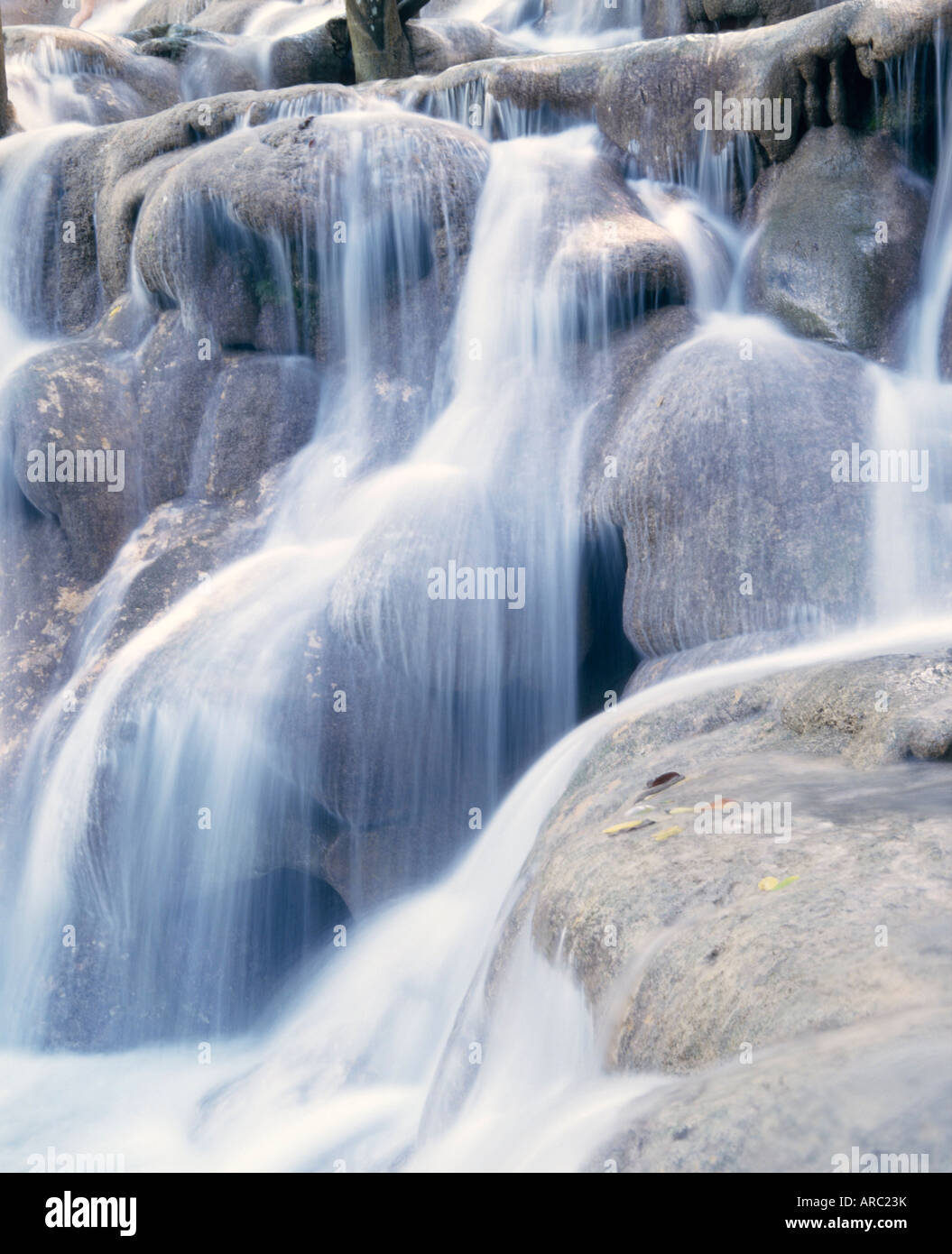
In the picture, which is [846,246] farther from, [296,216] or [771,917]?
[771,917]

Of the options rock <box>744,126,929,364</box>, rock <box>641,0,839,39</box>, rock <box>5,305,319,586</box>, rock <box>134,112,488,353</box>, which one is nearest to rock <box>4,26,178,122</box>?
rock <box>134,112,488,353</box>

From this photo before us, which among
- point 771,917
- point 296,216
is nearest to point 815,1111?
point 771,917

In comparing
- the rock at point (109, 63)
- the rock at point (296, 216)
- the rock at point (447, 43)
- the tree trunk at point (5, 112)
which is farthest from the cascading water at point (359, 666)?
the rock at point (109, 63)

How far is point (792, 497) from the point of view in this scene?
648cm

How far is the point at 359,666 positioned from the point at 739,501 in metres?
2.28

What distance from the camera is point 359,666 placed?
6805mm

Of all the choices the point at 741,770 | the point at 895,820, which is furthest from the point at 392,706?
the point at 895,820

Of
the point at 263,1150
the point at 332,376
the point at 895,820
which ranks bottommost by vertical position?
the point at 263,1150

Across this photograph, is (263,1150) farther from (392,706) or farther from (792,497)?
(792,497)

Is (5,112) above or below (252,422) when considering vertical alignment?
above

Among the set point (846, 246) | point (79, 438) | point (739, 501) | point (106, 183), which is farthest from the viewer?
point (106, 183)

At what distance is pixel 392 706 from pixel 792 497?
247 centimetres

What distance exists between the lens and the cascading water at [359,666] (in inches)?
216

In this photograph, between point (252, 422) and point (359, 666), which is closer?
point (359, 666)
